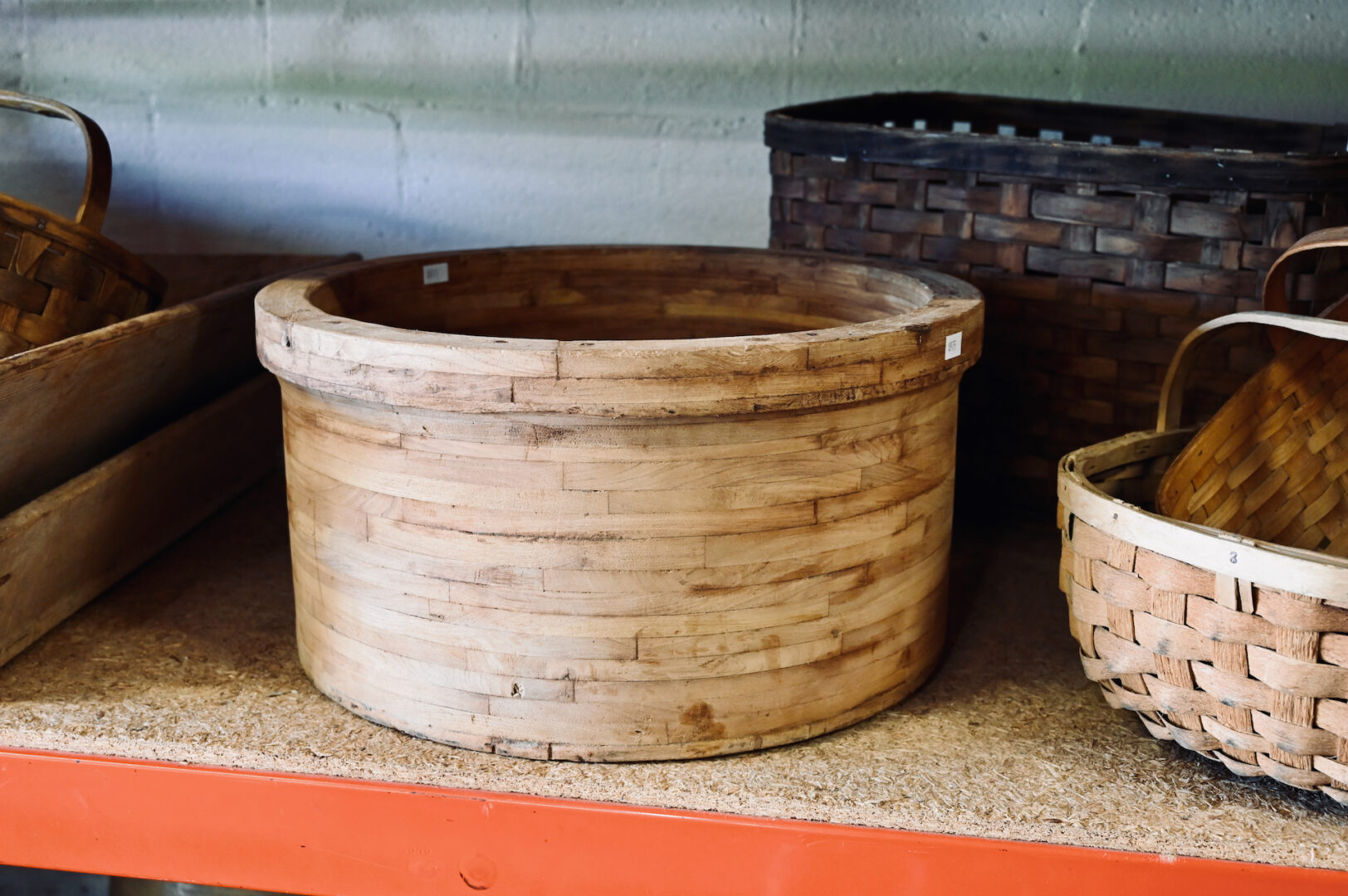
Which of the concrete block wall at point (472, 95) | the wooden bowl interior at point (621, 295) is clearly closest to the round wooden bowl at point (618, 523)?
the wooden bowl interior at point (621, 295)

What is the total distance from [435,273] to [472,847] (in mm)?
627

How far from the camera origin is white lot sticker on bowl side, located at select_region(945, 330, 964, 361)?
0.99m

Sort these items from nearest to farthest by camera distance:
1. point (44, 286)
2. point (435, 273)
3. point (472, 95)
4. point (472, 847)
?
point (472, 847) → point (44, 286) → point (435, 273) → point (472, 95)

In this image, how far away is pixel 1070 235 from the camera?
1.26 m

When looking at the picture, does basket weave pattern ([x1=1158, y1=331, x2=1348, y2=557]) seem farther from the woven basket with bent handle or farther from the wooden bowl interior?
the woven basket with bent handle

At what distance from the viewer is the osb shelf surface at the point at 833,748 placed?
91 cm

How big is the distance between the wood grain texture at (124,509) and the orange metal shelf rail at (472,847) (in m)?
0.20

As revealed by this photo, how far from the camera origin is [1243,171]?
1154mm

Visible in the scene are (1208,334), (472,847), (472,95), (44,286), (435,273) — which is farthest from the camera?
(472,95)

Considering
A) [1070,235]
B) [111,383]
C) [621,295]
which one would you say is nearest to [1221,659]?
[1070,235]

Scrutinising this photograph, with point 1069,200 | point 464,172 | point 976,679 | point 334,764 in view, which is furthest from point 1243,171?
point 464,172

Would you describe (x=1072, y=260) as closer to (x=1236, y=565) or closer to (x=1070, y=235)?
(x=1070, y=235)

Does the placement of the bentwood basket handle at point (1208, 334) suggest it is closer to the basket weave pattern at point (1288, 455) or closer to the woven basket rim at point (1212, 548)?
the basket weave pattern at point (1288, 455)

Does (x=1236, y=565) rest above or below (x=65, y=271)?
below
